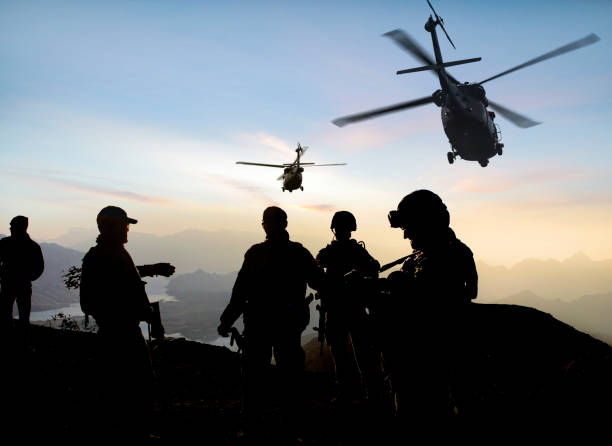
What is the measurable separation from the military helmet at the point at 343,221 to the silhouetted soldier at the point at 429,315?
274 centimetres

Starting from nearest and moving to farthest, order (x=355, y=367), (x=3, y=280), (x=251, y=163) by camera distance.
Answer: (x=355, y=367) → (x=3, y=280) → (x=251, y=163)

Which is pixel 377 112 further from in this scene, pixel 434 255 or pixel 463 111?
pixel 434 255

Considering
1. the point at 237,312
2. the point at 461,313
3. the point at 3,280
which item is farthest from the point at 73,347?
the point at 461,313

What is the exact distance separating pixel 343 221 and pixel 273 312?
2.20 meters

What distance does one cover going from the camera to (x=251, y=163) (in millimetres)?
37344

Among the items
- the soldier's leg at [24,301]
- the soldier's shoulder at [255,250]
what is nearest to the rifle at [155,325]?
the soldier's shoulder at [255,250]

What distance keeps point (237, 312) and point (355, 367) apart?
252 centimetres

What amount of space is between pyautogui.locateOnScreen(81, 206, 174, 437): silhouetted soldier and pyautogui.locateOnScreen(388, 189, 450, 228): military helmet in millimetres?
2990

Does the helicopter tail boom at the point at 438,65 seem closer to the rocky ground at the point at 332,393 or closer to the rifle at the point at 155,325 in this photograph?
the rocky ground at the point at 332,393

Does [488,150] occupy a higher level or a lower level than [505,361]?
higher

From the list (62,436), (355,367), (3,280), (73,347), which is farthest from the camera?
(73,347)

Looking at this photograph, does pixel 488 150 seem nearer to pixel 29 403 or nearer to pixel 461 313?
pixel 461 313

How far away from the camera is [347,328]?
5055 millimetres

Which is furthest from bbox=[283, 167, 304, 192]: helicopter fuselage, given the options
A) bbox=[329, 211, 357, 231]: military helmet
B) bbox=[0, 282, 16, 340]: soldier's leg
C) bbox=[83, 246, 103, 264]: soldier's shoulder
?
bbox=[83, 246, 103, 264]: soldier's shoulder
